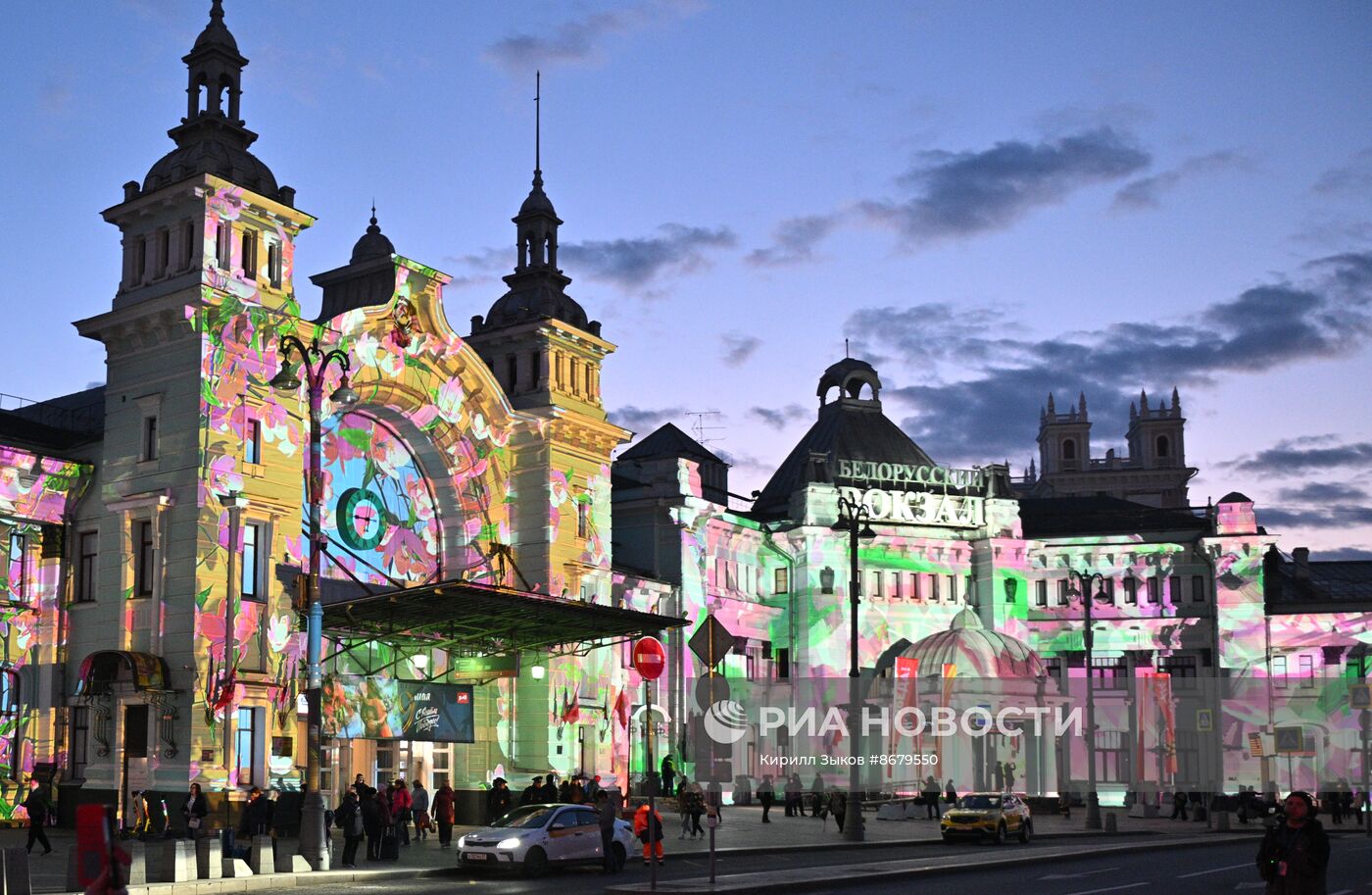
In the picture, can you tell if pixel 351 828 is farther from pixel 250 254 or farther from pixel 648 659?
pixel 250 254

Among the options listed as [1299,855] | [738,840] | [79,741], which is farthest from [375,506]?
[1299,855]

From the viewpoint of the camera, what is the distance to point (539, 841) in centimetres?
3300

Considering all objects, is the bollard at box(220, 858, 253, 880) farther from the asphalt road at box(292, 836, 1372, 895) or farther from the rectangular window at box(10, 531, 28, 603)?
the rectangular window at box(10, 531, 28, 603)

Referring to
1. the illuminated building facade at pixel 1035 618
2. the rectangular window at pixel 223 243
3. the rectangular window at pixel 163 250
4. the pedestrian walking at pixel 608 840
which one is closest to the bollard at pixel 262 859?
the pedestrian walking at pixel 608 840

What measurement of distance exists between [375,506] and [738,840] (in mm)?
16099

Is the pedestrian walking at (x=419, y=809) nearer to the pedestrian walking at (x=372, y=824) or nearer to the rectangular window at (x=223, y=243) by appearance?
the pedestrian walking at (x=372, y=824)

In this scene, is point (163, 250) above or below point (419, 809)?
above

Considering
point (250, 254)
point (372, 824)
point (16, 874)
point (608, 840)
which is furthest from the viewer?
point (250, 254)

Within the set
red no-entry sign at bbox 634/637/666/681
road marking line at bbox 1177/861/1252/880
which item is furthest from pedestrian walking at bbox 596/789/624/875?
road marking line at bbox 1177/861/1252/880

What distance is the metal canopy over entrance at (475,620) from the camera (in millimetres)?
43969

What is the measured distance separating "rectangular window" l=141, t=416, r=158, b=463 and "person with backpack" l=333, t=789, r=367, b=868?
12.0 metres

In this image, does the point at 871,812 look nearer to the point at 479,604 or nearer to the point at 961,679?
the point at 961,679

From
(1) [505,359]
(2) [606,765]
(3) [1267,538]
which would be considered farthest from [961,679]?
(1) [505,359]

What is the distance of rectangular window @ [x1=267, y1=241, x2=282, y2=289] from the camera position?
47.0 metres
